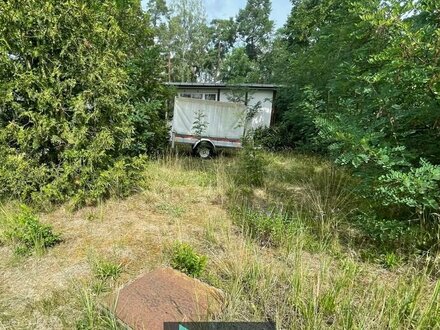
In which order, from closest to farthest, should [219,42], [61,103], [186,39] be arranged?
[61,103] < [186,39] < [219,42]

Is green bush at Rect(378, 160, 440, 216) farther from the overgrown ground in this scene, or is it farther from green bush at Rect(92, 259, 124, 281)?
green bush at Rect(92, 259, 124, 281)

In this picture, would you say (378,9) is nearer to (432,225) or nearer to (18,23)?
(432,225)

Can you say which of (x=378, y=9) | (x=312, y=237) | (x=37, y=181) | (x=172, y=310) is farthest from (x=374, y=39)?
(x=37, y=181)

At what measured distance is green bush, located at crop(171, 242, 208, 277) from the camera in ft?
7.48

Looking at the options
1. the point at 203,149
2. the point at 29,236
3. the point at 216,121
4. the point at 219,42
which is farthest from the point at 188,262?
the point at 219,42

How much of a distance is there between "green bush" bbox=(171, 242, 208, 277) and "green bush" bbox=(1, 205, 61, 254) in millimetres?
1261

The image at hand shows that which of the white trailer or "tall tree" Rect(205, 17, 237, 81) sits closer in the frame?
the white trailer

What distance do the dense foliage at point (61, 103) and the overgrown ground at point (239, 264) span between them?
0.39 m

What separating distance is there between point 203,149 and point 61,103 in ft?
21.3

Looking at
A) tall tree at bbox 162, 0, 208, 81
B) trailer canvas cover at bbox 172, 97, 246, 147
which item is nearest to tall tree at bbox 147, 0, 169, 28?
tall tree at bbox 162, 0, 208, 81

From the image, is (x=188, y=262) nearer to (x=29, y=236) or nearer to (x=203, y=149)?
(x=29, y=236)

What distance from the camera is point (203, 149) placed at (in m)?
9.87

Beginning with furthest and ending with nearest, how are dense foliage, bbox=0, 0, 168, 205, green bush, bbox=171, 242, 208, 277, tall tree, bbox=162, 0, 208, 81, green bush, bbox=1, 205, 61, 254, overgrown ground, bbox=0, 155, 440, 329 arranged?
tall tree, bbox=162, 0, 208, 81 < dense foliage, bbox=0, 0, 168, 205 < green bush, bbox=1, 205, 61, 254 < green bush, bbox=171, 242, 208, 277 < overgrown ground, bbox=0, 155, 440, 329

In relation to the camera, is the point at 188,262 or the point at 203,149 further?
the point at 203,149
